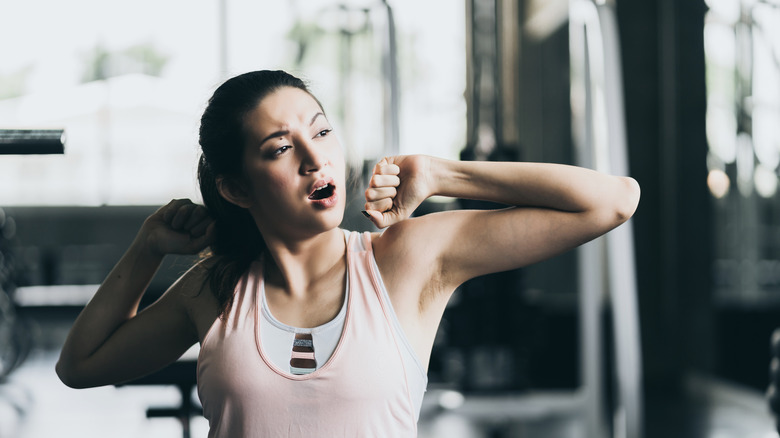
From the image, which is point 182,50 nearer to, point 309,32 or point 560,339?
point 309,32

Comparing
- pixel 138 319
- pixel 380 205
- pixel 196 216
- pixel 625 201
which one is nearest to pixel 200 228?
pixel 196 216

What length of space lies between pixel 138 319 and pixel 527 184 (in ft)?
2.00

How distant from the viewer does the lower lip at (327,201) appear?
1041mm

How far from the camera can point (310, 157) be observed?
1041 millimetres

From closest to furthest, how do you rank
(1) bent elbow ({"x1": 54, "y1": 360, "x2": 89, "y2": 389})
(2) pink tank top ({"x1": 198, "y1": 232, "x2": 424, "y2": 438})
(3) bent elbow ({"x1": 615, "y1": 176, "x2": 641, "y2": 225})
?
1. (2) pink tank top ({"x1": 198, "y1": 232, "x2": 424, "y2": 438})
2. (3) bent elbow ({"x1": 615, "y1": 176, "x2": 641, "y2": 225})
3. (1) bent elbow ({"x1": 54, "y1": 360, "x2": 89, "y2": 389})

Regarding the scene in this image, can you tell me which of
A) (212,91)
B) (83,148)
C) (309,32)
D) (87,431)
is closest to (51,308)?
(87,431)

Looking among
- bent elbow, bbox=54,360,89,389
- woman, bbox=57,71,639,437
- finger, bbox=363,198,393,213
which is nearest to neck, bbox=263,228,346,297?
woman, bbox=57,71,639,437

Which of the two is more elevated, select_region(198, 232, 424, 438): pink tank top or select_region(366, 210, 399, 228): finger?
select_region(366, 210, 399, 228): finger

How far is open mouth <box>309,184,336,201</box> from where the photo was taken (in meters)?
1.05

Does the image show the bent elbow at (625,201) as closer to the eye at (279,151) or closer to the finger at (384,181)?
the finger at (384,181)

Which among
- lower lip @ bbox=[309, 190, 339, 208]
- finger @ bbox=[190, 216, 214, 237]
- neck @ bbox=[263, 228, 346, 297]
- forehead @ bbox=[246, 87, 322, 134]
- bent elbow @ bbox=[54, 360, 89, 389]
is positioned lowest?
bent elbow @ bbox=[54, 360, 89, 389]

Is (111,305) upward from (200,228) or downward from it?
downward

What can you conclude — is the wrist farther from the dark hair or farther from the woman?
the dark hair

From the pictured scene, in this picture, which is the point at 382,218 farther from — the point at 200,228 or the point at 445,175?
the point at 200,228
